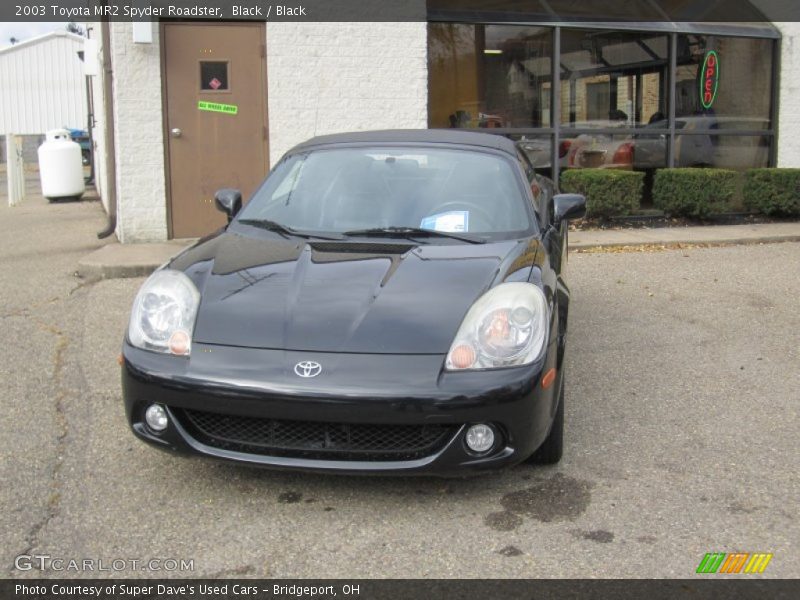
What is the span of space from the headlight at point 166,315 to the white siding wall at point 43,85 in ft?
142

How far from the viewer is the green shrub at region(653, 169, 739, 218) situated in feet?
37.9

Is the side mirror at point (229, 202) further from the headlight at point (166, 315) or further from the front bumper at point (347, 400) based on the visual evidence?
the front bumper at point (347, 400)

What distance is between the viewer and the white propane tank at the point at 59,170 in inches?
648

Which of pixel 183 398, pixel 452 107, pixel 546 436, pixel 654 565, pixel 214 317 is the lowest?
pixel 654 565

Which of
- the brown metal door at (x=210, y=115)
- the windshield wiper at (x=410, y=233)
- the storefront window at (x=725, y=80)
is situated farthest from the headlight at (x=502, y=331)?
the storefront window at (x=725, y=80)

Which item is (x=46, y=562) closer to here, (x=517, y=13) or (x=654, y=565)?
(x=654, y=565)

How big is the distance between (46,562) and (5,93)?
45.5 m

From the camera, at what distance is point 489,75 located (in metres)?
11.6

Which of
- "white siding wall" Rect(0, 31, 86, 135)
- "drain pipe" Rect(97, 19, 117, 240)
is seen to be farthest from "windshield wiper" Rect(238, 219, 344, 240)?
"white siding wall" Rect(0, 31, 86, 135)

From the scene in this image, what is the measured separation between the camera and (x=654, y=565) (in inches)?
119

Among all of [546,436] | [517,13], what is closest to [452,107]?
[517,13]

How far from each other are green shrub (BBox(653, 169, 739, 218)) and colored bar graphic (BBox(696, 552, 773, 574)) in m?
9.09

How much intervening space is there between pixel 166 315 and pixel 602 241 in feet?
24.2

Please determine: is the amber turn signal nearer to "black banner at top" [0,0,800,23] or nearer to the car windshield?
the car windshield
